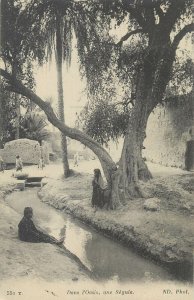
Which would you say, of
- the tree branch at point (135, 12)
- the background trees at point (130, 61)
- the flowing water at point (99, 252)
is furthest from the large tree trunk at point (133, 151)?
the tree branch at point (135, 12)

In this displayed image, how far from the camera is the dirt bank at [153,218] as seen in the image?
27.2ft

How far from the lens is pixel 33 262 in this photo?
7.57 meters

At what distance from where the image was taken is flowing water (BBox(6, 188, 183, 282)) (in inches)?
310

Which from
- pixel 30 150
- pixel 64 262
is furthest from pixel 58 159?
pixel 64 262

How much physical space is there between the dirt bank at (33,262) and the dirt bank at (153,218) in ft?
5.19

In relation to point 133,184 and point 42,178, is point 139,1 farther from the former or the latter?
point 42,178

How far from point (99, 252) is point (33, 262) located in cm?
205

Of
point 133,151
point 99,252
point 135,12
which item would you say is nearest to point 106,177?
point 133,151

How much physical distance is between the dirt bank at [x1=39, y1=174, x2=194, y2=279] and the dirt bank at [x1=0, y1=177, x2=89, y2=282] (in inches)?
62.3

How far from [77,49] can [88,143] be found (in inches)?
95.9

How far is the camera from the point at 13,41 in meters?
10.0

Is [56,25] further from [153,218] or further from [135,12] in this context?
[153,218]

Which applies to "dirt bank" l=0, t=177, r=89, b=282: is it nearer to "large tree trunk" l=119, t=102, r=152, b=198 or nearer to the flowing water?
the flowing water

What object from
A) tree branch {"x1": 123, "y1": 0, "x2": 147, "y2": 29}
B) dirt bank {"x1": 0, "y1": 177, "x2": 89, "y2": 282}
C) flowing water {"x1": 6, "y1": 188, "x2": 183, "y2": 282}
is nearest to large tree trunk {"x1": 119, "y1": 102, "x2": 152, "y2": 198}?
Answer: flowing water {"x1": 6, "y1": 188, "x2": 183, "y2": 282}
